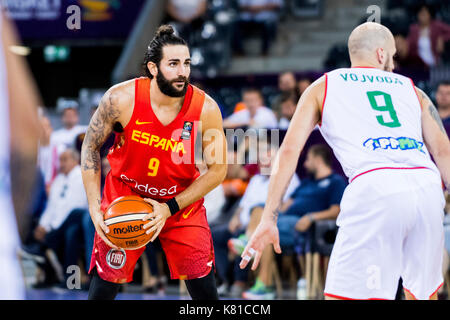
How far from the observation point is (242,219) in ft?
24.7

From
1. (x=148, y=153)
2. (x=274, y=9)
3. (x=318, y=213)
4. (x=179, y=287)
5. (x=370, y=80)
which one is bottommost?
(x=179, y=287)

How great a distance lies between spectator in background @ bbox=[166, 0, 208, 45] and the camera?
12.3 meters

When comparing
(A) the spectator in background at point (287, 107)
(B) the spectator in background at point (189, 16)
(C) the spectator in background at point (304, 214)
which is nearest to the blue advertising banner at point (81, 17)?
(B) the spectator in background at point (189, 16)

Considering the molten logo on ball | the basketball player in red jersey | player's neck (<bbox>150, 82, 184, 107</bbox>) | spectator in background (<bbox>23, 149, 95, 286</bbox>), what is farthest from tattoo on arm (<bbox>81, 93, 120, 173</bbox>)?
spectator in background (<bbox>23, 149, 95, 286</bbox>)

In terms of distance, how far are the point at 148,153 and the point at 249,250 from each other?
41.6 inches

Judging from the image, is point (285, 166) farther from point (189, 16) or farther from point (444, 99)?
point (189, 16)

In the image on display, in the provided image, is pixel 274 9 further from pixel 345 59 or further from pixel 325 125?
pixel 325 125

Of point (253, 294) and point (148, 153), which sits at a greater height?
point (148, 153)

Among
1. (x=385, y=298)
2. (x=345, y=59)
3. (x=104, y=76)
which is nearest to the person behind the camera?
(x=385, y=298)

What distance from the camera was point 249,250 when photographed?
10.9ft

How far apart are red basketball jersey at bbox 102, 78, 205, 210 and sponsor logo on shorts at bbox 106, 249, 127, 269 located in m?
0.32

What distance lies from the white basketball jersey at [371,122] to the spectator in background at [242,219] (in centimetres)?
380

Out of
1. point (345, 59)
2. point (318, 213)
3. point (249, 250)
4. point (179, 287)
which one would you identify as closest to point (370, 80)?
point (249, 250)

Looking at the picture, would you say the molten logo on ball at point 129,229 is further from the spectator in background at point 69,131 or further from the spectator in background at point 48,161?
the spectator in background at point 69,131
